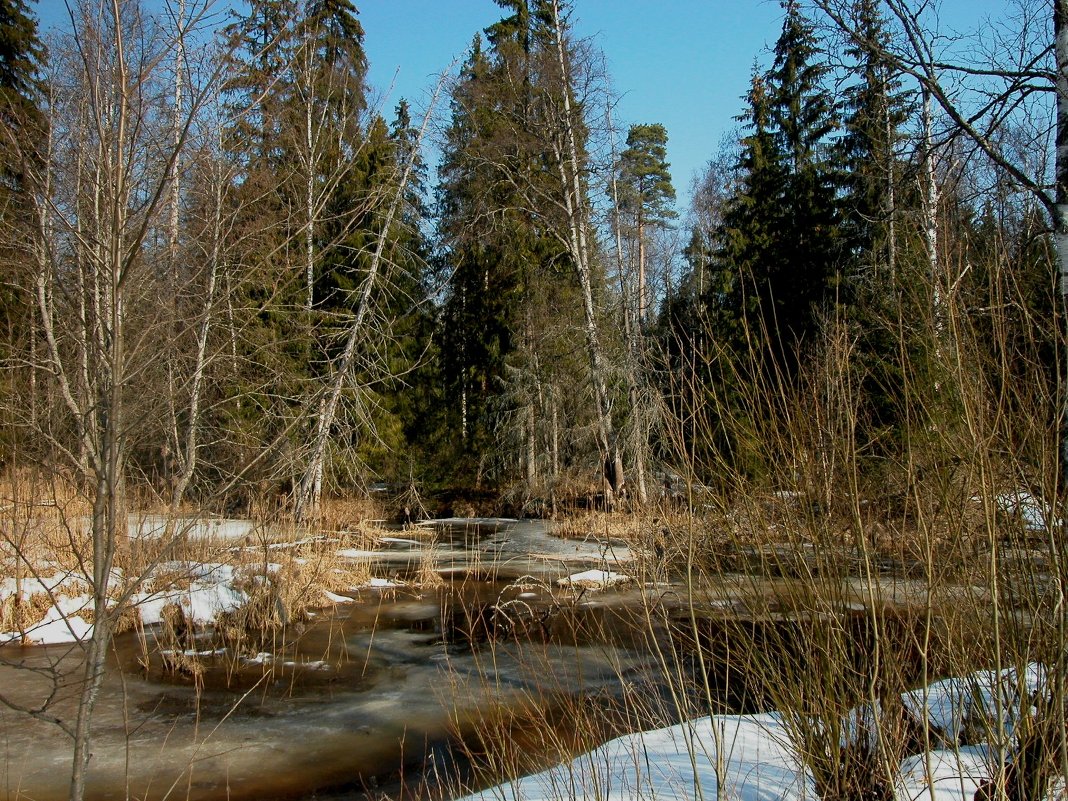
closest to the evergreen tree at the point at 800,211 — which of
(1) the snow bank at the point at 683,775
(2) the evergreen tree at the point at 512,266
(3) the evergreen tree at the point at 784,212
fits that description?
(3) the evergreen tree at the point at 784,212

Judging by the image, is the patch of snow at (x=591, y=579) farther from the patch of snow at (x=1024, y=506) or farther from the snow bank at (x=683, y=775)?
the patch of snow at (x=1024, y=506)

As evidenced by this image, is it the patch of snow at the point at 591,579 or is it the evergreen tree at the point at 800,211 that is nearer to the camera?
the patch of snow at the point at 591,579

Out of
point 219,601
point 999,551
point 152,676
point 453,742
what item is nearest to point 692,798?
point 999,551

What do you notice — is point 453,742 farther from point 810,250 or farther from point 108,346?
point 810,250

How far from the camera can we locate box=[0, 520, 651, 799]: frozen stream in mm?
4777

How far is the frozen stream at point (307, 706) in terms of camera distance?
4.78 metres

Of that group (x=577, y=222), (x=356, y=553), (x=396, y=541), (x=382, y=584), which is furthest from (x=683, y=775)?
(x=577, y=222)

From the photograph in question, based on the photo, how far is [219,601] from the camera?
8266 millimetres

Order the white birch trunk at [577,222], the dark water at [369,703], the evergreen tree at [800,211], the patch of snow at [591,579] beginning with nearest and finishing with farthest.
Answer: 1. the dark water at [369,703]
2. the patch of snow at [591,579]
3. the white birch trunk at [577,222]
4. the evergreen tree at [800,211]

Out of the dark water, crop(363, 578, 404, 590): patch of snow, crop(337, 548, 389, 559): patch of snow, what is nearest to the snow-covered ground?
the dark water

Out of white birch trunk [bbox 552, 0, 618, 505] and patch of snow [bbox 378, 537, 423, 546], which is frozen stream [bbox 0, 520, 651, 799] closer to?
patch of snow [bbox 378, 537, 423, 546]

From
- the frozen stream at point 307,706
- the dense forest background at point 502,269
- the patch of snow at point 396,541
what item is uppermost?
the dense forest background at point 502,269

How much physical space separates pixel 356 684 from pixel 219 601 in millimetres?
2339

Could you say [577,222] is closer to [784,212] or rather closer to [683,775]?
[784,212]
